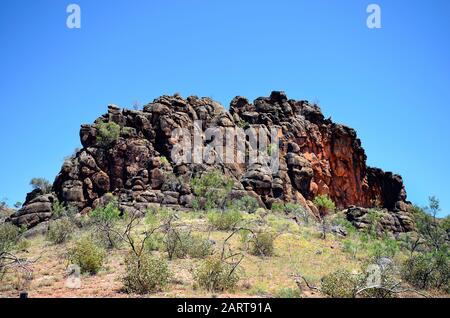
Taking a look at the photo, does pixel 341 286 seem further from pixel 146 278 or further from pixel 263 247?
pixel 263 247

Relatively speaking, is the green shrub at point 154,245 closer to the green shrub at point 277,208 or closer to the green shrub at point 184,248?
the green shrub at point 184,248

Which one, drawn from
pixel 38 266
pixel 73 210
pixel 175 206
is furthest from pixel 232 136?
pixel 38 266

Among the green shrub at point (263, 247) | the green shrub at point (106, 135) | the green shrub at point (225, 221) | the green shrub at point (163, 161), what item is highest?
the green shrub at point (106, 135)

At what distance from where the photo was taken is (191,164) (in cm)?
5206

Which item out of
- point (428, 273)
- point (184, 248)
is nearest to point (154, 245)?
point (184, 248)

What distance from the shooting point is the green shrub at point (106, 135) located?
50969mm

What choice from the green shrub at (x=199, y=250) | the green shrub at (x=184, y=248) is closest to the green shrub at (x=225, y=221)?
the green shrub at (x=199, y=250)

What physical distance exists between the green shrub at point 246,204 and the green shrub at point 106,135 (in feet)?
58.3

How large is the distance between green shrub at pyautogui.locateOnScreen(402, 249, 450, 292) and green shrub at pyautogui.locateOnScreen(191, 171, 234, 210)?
83.3 ft

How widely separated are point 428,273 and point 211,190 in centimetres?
3007

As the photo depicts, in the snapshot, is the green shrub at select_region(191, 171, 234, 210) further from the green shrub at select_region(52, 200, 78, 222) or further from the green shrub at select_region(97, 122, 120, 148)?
the green shrub at select_region(52, 200, 78, 222)

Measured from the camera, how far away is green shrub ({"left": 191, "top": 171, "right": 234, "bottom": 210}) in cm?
4559

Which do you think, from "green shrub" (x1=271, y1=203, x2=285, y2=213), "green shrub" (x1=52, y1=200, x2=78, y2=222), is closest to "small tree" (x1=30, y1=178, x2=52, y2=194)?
"green shrub" (x1=52, y1=200, x2=78, y2=222)
